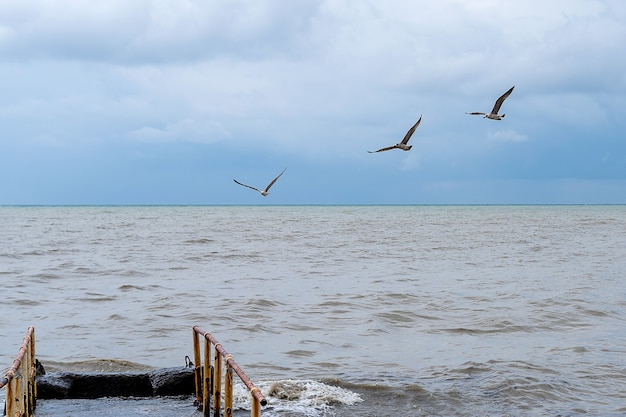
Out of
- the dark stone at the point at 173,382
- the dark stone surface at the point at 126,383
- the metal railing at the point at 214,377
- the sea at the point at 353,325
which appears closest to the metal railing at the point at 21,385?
the sea at the point at 353,325

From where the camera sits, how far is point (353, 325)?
1514cm

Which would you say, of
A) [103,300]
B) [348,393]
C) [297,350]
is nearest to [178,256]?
[103,300]

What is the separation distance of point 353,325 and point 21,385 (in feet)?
29.4

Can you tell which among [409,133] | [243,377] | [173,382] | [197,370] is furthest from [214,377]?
[409,133]

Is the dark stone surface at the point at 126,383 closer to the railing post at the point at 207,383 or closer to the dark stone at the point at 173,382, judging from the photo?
the dark stone at the point at 173,382

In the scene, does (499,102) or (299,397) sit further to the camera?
(499,102)

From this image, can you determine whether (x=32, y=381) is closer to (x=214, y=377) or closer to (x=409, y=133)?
(x=214, y=377)

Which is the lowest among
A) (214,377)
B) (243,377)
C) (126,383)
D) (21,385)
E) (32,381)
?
(126,383)

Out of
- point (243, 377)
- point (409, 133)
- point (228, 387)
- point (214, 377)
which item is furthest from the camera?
point (409, 133)

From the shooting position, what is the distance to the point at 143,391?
30.2 feet

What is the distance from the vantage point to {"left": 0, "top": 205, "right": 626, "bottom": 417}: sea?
10070 millimetres

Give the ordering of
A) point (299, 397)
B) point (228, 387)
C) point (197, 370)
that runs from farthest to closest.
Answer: point (299, 397), point (197, 370), point (228, 387)

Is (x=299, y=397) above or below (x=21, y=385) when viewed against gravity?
below

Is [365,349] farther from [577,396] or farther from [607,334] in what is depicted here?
[607,334]
